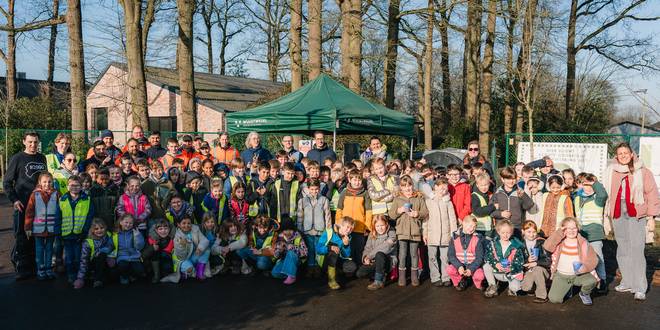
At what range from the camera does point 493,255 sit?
21.4 feet

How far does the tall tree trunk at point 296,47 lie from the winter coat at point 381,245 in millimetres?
10409

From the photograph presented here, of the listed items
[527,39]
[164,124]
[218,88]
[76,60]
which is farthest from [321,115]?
[218,88]

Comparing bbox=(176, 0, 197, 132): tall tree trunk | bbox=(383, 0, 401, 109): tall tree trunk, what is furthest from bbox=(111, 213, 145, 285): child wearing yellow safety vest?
bbox=(383, 0, 401, 109): tall tree trunk

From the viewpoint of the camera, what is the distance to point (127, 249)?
6.82 m

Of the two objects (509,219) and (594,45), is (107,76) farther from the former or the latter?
(509,219)

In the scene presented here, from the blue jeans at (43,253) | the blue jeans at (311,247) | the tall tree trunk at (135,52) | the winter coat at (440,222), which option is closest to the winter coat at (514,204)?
the winter coat at (440,222)

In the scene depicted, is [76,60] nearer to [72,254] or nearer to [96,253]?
[72,254]

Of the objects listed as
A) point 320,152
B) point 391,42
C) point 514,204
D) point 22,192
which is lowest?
point 514,204

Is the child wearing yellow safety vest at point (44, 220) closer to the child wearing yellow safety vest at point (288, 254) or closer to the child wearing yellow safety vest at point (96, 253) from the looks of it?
the child wearing yellow safety vest at point (96, 253)

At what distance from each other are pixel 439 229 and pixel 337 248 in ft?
4.14

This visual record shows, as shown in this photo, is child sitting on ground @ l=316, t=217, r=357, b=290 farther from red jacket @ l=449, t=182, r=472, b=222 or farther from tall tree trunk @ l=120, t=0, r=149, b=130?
tall tree trunk @ l=120, t=0, r=149, b=130

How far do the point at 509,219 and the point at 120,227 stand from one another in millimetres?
4730

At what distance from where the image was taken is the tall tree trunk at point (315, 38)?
53.2 ft

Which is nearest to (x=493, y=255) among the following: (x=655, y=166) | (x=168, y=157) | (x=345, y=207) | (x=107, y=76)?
(x=345, y=207)
